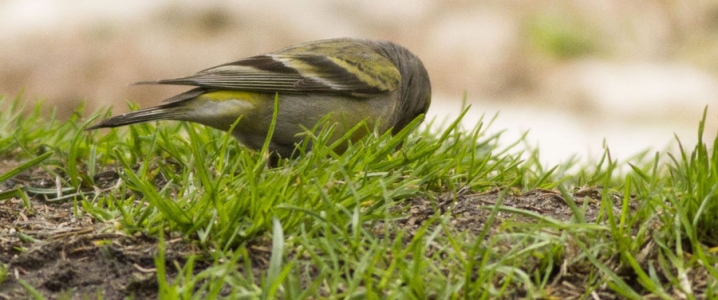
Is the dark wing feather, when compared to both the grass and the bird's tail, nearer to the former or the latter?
the bird's tail

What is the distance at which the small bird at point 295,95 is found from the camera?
202 inches

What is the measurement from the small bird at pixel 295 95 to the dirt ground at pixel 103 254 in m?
1.12

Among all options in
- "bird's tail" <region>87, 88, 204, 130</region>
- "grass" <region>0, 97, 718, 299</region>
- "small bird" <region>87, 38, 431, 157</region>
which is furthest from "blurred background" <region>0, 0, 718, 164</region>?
"grass" <region>0, 97, 718, 299</region>

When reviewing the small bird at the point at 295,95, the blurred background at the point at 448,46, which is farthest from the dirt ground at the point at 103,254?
the blurred background at the point at 448,46

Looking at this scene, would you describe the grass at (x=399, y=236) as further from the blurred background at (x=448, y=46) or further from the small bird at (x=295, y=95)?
the blurred background at (x=448, y=46)

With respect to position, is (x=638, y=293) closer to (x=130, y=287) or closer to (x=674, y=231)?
(x=674, y=231)

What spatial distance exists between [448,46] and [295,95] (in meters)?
6.65

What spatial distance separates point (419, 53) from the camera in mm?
11789

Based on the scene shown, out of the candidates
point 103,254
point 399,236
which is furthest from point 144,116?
point 399,236

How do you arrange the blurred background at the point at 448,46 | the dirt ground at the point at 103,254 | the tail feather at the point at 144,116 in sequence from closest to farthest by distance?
the dirt ground at the point at 103,254 → the tail feather at the point at 144,116 → the blurred background at the point at 448,46

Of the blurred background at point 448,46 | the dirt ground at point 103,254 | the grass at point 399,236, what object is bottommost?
the blurred background at point 448,46

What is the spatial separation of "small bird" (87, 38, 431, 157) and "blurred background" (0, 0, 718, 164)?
14.4ft

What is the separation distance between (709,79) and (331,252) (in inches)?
347

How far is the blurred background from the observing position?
10625 millimetres
